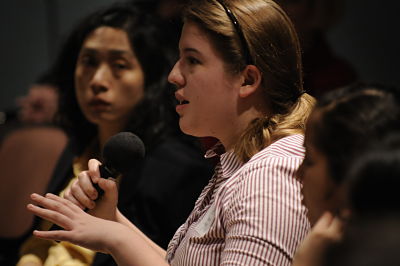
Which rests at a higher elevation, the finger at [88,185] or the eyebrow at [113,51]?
the finger at [88,185]

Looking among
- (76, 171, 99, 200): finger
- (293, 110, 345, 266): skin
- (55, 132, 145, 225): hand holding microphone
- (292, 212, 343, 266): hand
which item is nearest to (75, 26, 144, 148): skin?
(55, 132, 145, 225): hand holding microphone

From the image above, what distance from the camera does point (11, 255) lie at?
97.8 inches

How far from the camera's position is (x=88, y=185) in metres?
1.39

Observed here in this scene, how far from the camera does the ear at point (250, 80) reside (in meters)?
1.43

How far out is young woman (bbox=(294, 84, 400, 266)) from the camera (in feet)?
3.10

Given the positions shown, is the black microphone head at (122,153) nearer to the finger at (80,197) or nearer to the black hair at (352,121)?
the finger at (80,197)

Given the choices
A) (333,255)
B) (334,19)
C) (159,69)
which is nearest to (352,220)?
(333,255)

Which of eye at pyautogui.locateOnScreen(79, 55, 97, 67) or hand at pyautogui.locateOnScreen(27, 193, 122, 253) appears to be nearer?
hand at pyautogui.locateOnScreen(27, 193, 122, 253)

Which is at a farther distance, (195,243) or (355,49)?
(355,49)

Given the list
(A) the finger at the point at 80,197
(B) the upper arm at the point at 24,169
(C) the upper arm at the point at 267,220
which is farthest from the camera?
(B) the upper arm at the point at 24,169

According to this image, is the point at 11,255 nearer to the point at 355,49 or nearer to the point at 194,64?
the point at 194,64

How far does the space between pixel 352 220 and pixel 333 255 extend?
2.6 inches

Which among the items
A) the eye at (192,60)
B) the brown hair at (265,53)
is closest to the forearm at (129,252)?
the brown hair at (265,53)

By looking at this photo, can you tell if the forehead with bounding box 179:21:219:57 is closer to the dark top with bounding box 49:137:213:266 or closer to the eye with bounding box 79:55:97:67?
the dark top with bounding box 49:137:213:266
